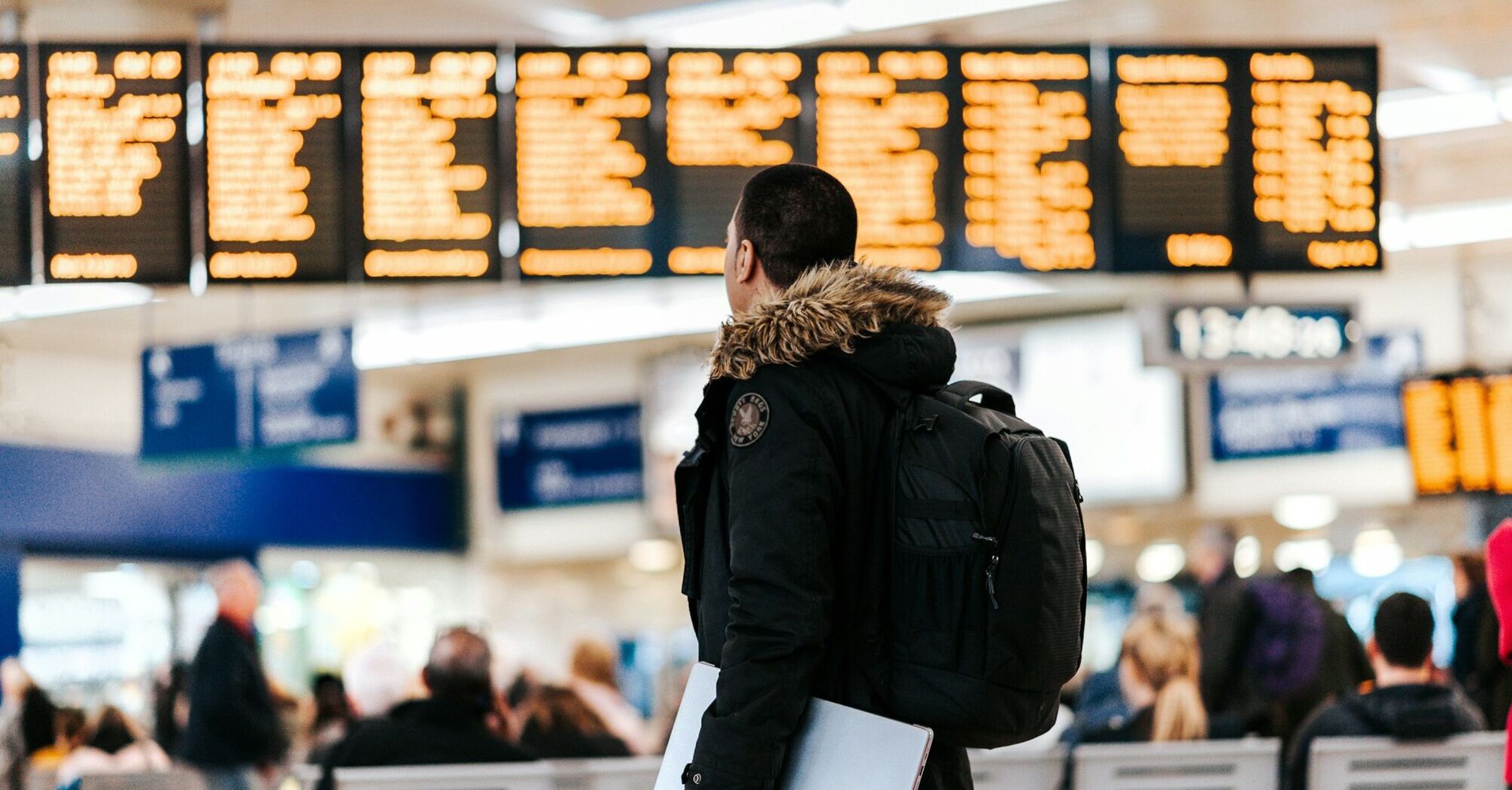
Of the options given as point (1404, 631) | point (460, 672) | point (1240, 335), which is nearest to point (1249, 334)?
point (1240, 335)

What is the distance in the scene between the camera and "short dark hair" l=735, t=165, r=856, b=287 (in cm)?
239

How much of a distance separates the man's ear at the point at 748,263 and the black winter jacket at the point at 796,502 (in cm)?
9

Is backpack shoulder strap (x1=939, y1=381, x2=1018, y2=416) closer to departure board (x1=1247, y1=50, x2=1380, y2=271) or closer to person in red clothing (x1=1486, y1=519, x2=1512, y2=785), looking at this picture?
person in red clothing (x1=1486, y1=519, x2=1512, y2=785)

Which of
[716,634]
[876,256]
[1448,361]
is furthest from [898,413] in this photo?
[1448,361]

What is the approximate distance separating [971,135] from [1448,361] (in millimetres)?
8904

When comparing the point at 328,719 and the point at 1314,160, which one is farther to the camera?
the point at 328,719

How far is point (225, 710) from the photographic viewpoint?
777 centimetres

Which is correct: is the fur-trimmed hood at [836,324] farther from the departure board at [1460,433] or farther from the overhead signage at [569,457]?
the overhead signage at [569,457]

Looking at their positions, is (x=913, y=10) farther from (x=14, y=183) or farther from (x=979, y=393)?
(x=979, y=393)

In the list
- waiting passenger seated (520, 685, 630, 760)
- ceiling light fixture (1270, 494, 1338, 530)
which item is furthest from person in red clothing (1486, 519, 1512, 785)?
ceiling light fixture (1270, 494, 1338, 530)

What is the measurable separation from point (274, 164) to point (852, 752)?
415 cm

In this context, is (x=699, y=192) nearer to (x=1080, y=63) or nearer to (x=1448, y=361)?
(x=1080, y=63)

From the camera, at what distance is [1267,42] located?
6.14m

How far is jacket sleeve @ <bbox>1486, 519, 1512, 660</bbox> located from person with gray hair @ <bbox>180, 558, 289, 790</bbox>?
5.75 m
